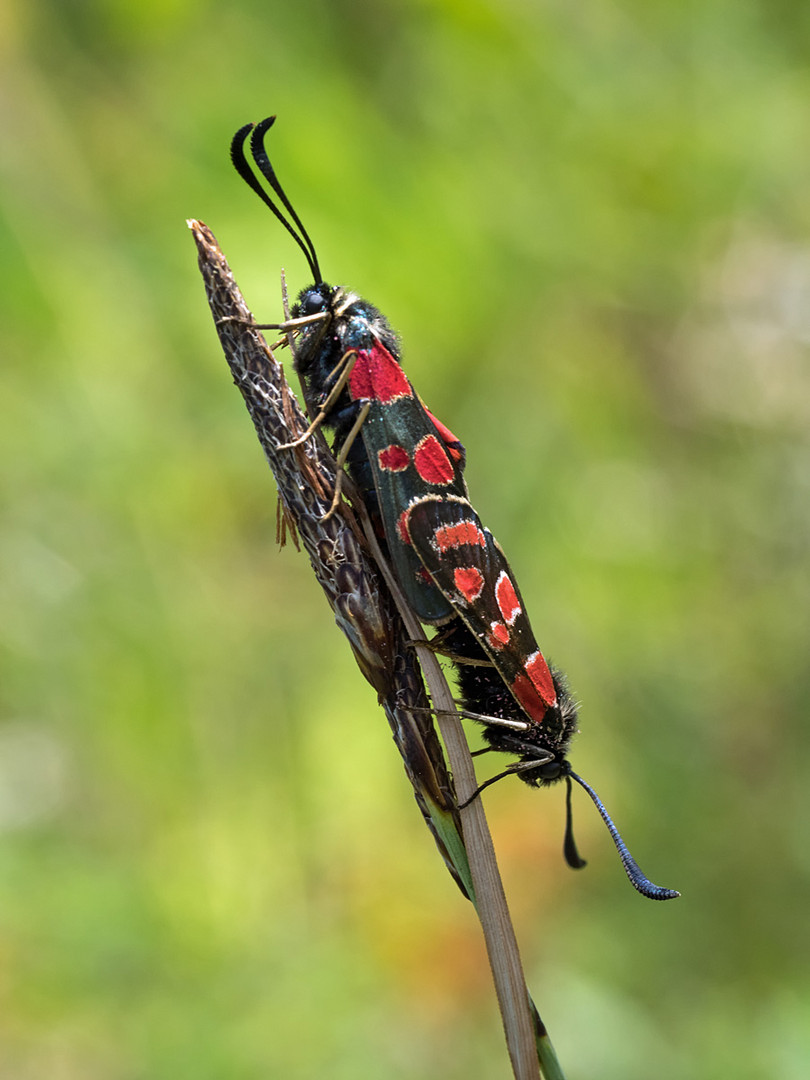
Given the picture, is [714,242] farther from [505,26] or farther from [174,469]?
[174,469]

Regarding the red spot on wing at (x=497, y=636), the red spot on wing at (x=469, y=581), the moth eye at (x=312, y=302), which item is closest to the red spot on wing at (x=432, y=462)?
the red spot on wing at (x=469, y=581)

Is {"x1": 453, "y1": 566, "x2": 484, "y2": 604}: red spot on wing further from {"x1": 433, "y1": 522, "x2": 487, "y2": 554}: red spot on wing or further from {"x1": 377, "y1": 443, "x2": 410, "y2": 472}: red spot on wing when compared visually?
{"x1": 377, "y1": 443, "x2": 410, "y2": 472}: red spot on wing

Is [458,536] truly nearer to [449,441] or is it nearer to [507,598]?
[507,598]

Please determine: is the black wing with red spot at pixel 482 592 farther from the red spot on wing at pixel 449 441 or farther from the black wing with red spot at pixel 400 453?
the red spot on wing at pixel 449 441

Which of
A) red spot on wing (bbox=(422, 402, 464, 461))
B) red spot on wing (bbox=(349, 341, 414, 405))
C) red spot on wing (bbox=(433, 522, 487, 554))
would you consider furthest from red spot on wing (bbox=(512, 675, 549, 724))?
red spot on wing (bbox=(349, 341, 414, 405))

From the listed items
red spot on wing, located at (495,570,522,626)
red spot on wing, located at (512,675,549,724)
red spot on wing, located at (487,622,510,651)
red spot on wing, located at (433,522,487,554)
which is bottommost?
red spot on wing, located at (512,675,549,724)

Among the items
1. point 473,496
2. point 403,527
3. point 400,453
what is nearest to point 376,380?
point 400,453

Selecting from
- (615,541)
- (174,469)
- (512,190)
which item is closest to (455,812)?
(174,469)
